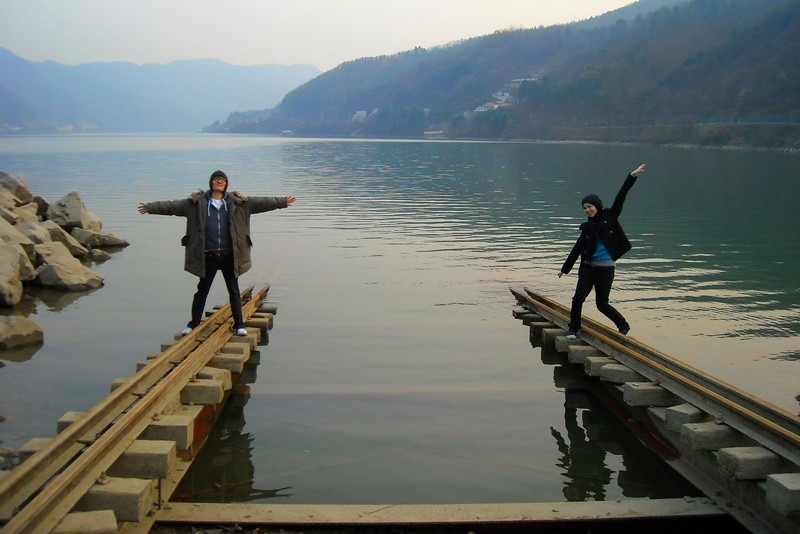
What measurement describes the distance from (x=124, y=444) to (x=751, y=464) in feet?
14.2

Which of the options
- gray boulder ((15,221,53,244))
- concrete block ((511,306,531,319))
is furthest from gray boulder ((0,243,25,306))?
concrete block ((511,306,531,319))

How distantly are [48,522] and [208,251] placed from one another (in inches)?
187

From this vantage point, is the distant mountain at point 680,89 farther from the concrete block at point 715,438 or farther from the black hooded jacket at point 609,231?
the concrete block at point 715,438

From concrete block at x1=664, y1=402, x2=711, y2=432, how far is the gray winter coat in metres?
4.94

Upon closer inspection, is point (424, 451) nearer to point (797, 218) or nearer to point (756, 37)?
point (797, 218)

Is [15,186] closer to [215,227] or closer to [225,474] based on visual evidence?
[215,227]

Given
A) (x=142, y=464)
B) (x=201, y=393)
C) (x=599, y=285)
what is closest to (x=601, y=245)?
(x=599, y=285)

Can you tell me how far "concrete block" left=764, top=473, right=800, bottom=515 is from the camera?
463cm

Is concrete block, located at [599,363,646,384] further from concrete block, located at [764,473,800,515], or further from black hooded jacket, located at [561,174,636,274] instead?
concrete block, located at [764,473,800,515]

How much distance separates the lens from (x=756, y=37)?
134500 mm

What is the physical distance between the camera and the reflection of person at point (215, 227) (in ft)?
28.0

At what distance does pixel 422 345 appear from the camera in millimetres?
10766

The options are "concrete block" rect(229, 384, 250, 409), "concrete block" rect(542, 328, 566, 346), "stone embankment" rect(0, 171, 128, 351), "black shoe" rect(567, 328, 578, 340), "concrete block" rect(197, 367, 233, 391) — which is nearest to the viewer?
"concrete block" rect(197, 367, 233, 391)

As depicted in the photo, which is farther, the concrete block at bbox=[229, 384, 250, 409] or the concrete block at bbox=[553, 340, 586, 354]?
the concrete block at bbox=[553, 340, 586, 354]
